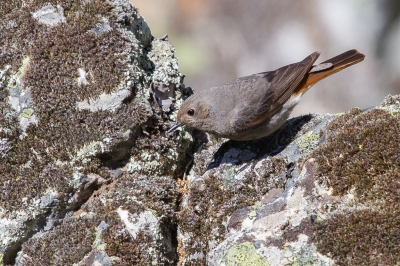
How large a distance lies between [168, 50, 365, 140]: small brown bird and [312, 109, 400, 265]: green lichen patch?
129cm

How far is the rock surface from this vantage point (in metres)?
3.88

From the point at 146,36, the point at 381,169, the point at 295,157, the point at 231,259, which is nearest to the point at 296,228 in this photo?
the point at 231,259

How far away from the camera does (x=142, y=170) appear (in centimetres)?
521

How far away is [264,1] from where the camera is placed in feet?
34.6

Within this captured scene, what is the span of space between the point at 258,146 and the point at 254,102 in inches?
25.9

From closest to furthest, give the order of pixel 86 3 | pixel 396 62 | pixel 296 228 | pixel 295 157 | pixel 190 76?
pixel 296 228, pixel 295 157, pixel 86 3, pixel 396 62, pixel 190 76

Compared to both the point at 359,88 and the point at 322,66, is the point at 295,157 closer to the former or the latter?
the point at 322,66


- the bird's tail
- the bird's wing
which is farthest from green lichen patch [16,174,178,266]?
the bird's tail

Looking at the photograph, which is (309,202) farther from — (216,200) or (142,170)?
(142,170)

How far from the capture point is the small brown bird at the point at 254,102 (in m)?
5.75

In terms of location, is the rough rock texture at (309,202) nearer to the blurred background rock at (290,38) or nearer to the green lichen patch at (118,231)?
the green lichen patch at (118,231)

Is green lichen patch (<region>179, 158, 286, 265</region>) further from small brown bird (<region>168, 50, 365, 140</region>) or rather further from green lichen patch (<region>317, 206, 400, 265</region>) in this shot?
green lichen patch (<region>317, 206, 400, 265</region>)

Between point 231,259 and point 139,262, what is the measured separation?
0.96 metres

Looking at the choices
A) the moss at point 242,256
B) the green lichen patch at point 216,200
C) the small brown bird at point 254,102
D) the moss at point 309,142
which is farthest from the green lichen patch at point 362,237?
the small brown bird at point 254,102
